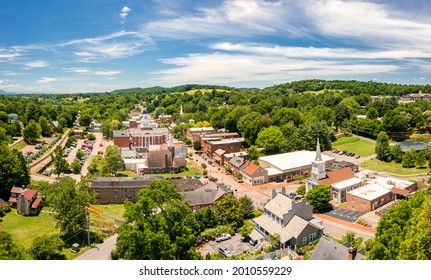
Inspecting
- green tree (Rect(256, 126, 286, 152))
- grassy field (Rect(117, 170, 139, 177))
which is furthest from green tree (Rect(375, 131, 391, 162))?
grassy field (Rect(117, 170, 139, 177))

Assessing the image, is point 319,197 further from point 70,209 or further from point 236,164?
point 70,209

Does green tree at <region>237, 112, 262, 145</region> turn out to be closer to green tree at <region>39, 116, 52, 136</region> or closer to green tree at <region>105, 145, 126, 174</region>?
green tree at <region>105, 145, 126, 174</region>

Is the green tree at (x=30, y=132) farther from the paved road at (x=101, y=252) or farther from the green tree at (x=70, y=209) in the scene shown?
the paved road at (x=101, y=252)

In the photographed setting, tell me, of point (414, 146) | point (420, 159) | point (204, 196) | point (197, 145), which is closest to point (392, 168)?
point (420, 159)

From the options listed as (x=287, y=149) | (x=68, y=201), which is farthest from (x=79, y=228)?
(x=287, y=149)

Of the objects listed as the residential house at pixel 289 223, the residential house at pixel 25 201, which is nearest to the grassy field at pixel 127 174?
the residential house at pixel 25 201

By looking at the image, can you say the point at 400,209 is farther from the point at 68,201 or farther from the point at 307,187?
the point at 68,201
